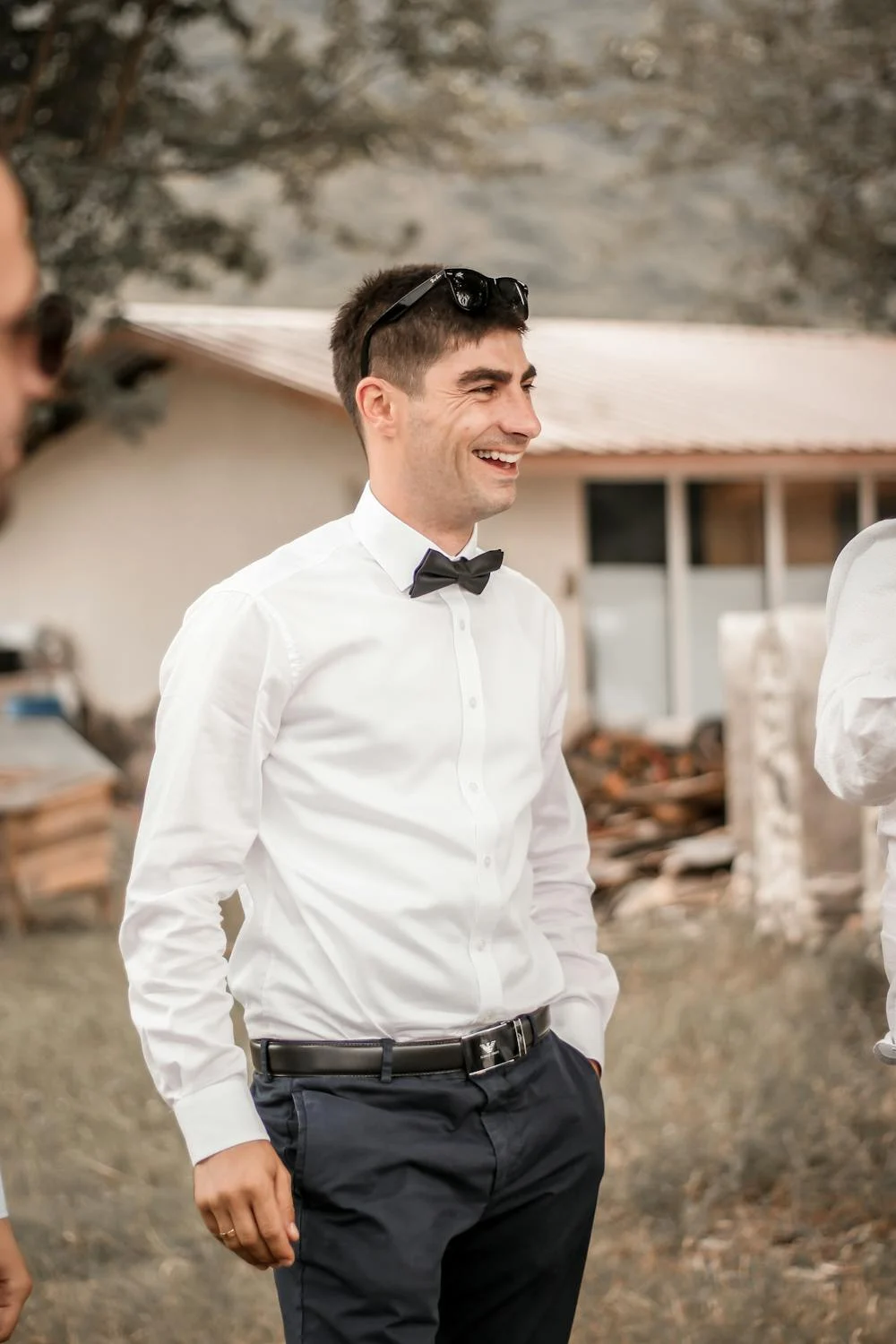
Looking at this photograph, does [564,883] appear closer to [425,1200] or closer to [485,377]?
[425,1200]

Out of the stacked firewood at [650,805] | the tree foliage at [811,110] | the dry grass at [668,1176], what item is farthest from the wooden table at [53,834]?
the tree foliage at [811,110]

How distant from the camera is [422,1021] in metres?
2.10

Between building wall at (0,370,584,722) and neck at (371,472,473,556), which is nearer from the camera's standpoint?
neck at (371,472,473,556)

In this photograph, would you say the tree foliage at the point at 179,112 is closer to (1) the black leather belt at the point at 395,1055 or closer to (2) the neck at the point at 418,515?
(2) the neck at the point at 418,515

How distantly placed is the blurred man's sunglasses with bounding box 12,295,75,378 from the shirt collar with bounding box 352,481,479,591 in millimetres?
1442

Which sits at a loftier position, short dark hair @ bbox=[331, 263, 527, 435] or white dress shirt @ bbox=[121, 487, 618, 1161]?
short dark hair @ bbox=[331, 263, 527, 435]

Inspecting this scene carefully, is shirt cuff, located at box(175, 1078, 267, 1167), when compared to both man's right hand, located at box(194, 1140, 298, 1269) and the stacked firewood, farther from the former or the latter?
the stacked firewood

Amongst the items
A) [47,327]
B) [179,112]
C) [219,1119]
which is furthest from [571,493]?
[47,327]

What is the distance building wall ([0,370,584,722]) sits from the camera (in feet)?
41.9

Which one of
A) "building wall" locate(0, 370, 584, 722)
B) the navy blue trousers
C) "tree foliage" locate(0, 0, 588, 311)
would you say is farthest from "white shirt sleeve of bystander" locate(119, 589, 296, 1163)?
"building wall" locate(0, 370, 584, 722)

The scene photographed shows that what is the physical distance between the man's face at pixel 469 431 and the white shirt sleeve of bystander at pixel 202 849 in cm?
32

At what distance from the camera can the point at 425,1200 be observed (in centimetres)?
205

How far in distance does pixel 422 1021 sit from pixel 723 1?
69.1 feet

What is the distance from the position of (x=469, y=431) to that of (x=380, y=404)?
15cm
